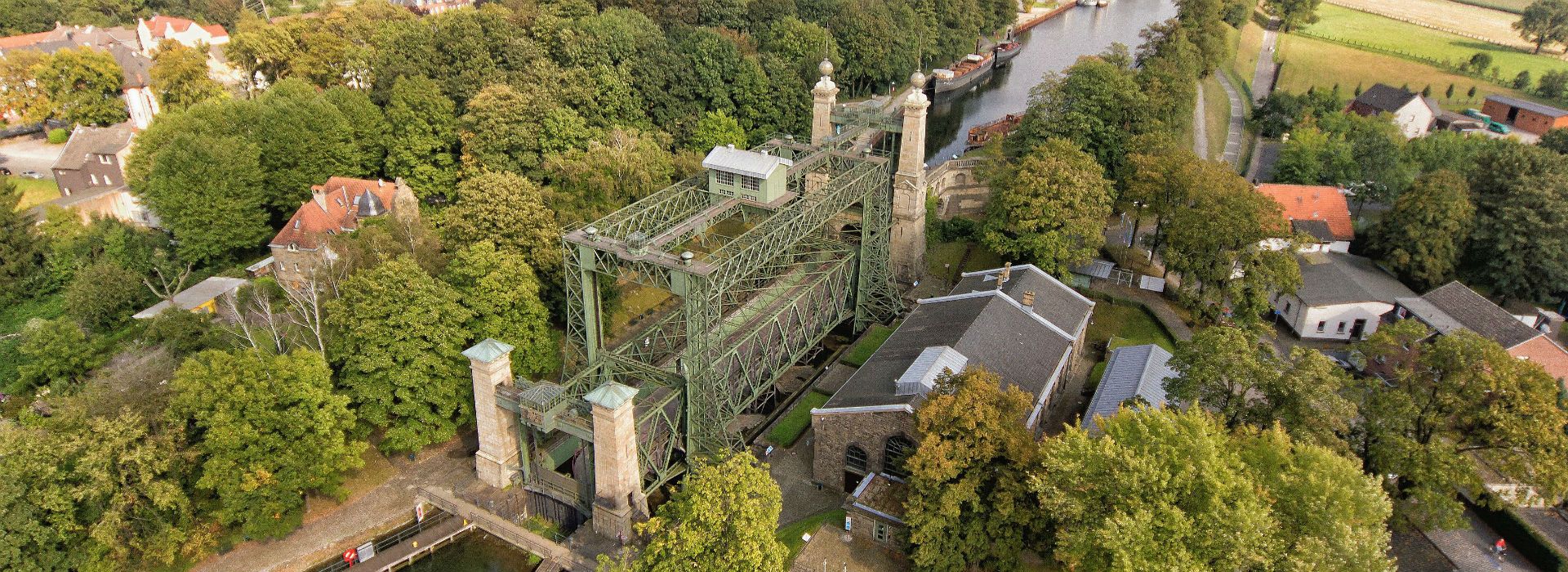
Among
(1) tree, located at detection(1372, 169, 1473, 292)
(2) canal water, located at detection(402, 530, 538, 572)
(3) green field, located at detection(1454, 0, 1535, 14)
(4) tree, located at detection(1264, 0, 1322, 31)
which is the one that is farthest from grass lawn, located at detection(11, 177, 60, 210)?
(3) green field, located at detection(1454, 0, 1535, 14)

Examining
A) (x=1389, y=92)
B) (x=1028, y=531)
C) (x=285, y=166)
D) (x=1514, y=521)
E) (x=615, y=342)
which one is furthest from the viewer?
(x=1389, y=92)

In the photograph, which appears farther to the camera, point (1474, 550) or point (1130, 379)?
point (1130, 379)

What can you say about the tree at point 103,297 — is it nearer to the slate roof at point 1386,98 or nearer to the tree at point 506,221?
the tree at point 506,221

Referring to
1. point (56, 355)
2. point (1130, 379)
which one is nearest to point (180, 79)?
point (56, 355)

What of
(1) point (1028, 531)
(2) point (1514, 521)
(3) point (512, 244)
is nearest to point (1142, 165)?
(2) point (1514, 521)

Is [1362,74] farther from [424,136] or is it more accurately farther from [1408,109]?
[424,136]

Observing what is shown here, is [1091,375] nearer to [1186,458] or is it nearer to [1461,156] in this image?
[1186,458]

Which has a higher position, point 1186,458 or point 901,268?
point 1186,458
